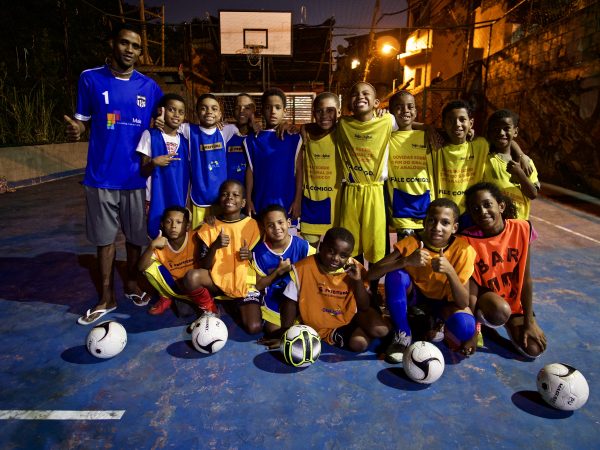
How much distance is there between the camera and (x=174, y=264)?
326 centimetres

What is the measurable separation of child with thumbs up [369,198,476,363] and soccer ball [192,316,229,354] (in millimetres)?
1110

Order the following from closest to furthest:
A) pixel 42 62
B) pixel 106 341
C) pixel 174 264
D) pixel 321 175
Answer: pixel 106 341 < pixel 174 264 < pixel 321 175 < pixel 42 62

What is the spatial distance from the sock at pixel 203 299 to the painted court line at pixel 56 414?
3.66 ft

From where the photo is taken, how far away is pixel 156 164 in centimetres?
310

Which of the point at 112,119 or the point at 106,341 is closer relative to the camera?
the point at 106,341

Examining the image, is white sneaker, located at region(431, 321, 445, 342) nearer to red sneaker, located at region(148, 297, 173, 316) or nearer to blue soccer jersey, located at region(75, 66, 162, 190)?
red sneaker, located at region(148, 297, 173, 316)

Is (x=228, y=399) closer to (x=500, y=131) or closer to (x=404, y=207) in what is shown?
(x=404, y=207)

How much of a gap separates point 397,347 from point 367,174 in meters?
1.39

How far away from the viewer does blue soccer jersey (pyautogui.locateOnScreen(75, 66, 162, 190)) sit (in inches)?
119

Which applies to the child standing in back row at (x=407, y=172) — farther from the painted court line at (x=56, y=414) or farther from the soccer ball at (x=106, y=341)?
the painted court line at (x=56, y=414)

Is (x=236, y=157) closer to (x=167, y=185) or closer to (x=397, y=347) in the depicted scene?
(x=167, y=185)

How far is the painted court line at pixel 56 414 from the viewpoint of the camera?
6.63 ft

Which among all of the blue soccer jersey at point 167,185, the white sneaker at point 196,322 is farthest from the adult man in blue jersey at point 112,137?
the white sneaker at point 196,322

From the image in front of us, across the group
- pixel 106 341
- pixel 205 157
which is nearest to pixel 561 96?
pixel 205 157
